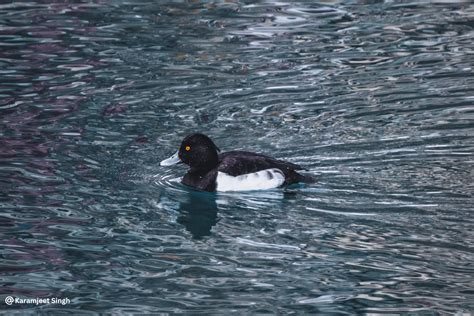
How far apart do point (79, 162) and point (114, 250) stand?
8.75 ft

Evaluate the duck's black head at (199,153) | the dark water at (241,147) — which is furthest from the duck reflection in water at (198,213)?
the duck's black head at (199,153)

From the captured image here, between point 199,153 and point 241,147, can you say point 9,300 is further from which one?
point 241,147

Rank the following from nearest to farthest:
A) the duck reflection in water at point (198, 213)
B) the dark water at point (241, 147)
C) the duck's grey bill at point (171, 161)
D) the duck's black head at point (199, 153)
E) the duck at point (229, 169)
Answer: the dark water at point (241, 147) < the duck reflection in water at point (198, 213) < the duck at point (229, 169) < the duck's black head at point (199, 153) < the duck's grey bill at point (171, 161)

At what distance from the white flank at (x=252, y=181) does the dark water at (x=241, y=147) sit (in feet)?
0.44

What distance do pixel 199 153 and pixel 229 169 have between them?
436 mm

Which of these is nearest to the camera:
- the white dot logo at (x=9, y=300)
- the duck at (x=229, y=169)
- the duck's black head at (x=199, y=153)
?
the white dot logo at (x=9, y=300)

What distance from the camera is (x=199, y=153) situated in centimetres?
1182

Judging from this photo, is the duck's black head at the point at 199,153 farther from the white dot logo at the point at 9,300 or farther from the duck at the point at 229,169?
the white dot logo at the point at 9,300

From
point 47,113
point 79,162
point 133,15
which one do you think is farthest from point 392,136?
point 133,15

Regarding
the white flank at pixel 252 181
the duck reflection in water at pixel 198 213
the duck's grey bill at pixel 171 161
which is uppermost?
the duck's grey bill at pixel 171 161

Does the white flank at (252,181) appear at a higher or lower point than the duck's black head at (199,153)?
lower

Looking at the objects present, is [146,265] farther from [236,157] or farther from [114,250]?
[236,157]

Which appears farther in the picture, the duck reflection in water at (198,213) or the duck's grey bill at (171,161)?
the duck's grey bill at (171,161)

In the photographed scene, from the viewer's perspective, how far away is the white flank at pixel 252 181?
1148cm
